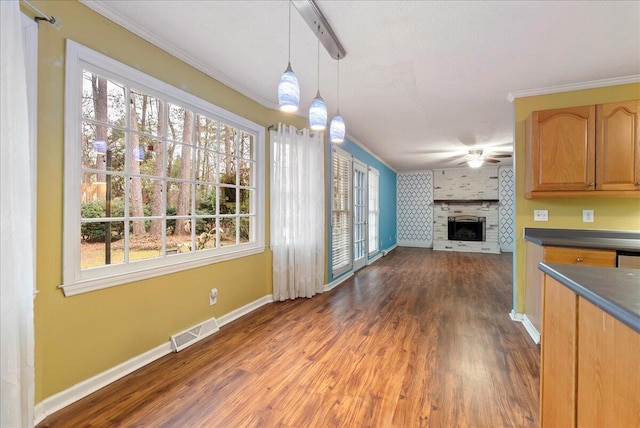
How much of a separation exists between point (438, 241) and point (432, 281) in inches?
159

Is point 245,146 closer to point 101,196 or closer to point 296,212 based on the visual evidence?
point 296,212

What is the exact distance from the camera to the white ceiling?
1.79 meters

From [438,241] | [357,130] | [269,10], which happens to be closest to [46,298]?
[269,10]

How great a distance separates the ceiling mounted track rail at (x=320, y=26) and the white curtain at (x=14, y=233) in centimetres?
141

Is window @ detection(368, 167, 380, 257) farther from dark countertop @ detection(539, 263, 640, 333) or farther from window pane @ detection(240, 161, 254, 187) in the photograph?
dark countertop @ detection(539, 263, 640, 333)

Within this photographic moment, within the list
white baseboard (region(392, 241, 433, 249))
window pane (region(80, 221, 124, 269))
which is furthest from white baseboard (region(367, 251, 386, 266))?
window pane (region(80, 221, 124, 269))

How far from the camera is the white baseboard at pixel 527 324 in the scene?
8.03ft

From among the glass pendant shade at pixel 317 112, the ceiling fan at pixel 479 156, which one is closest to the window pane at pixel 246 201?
the glass pendant shade at pixel 317 112

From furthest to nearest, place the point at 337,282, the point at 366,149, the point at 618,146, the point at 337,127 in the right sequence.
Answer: the point at 366,149, the point at 337,282, the point at 618,146, the point at 337,127

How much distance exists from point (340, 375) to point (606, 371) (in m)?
1.52

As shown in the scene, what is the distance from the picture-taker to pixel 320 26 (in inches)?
75.0

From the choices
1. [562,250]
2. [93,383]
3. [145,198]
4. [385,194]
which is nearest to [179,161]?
[145,198]

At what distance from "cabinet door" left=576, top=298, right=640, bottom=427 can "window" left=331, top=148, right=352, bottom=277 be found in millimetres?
3500

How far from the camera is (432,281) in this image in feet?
15.1
